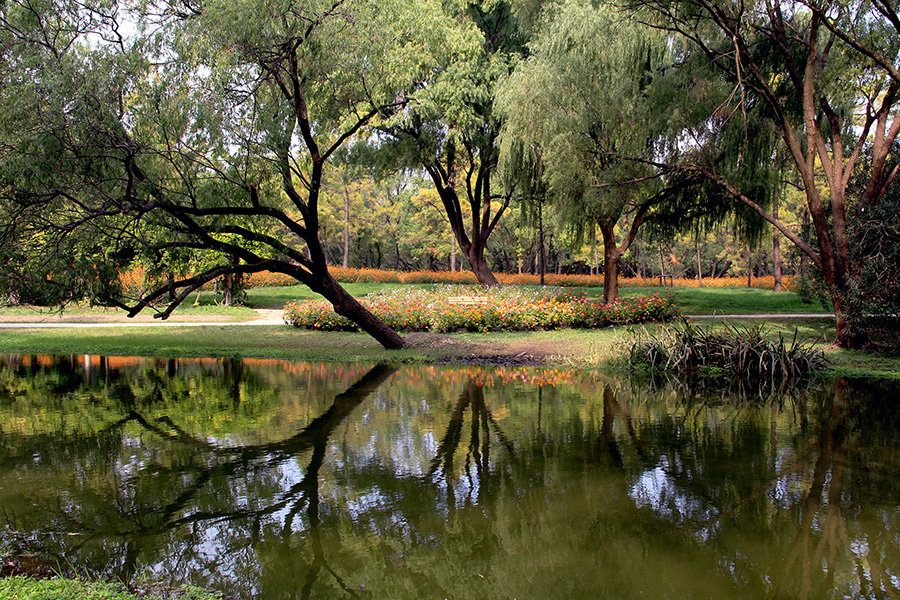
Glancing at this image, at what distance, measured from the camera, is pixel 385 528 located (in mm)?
4711

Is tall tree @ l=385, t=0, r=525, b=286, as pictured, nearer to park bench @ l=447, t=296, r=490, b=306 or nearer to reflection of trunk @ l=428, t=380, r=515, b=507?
park bench @ l=447, t=296, r=490, b=306

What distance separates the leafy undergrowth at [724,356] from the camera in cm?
1129

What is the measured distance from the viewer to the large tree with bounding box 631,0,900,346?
519 inches

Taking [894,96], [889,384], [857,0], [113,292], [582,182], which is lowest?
[889,384]

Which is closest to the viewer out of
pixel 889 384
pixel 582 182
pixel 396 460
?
pixel 396 460

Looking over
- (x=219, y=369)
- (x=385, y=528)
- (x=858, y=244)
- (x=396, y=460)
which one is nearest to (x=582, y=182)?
(x=858, y=244)

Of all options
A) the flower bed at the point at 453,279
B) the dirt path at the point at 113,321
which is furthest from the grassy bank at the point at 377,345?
the flower bed at the point at 453,279

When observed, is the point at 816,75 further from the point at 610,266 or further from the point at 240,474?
the point at 240,474

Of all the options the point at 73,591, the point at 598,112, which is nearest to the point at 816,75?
the point at 598,112

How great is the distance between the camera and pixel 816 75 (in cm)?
1411

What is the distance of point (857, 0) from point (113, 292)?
49.3 ft

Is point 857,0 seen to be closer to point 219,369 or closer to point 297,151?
point 297,151

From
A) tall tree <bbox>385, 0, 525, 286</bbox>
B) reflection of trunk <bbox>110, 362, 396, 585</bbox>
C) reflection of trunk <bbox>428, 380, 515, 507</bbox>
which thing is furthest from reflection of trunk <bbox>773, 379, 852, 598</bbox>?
tall tree <bbox>385, 0, 525, 286</bbox>

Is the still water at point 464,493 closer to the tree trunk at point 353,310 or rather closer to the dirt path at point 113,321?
the tree trunk at point 353,310
